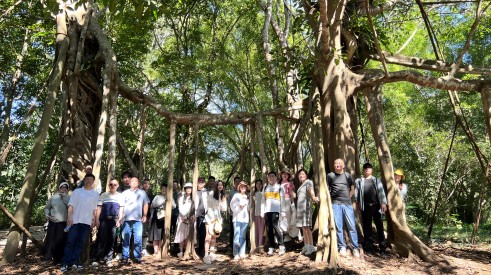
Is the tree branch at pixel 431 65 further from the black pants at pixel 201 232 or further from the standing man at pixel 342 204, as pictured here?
the black pants at pixel 201 232

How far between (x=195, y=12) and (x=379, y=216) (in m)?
9.06

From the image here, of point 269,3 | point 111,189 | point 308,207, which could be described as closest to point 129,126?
point 269,3

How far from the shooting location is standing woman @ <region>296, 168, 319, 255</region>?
260 inches

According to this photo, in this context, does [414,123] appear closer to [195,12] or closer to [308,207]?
[195,12]

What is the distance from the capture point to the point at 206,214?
7.46m

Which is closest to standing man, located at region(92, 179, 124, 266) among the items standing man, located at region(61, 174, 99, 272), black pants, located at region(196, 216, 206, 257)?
standing man, located at region(61, 174, 99, 272)

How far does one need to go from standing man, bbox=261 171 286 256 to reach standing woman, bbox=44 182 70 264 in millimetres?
3392

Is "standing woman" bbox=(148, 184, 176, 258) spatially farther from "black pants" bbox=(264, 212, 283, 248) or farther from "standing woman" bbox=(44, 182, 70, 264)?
"black pants" bbox=(264, 212, 283, 248)

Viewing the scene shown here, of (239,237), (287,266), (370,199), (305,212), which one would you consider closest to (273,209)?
(305,212)

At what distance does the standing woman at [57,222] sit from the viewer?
666 cm

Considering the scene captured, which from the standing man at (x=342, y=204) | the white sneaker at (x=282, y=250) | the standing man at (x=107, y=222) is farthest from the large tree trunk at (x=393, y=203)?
the standing man at (x=107, y=222)

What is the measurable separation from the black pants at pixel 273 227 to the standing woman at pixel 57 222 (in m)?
3.45

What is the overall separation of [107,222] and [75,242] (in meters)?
0.66

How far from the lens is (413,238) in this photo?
6.26 m
